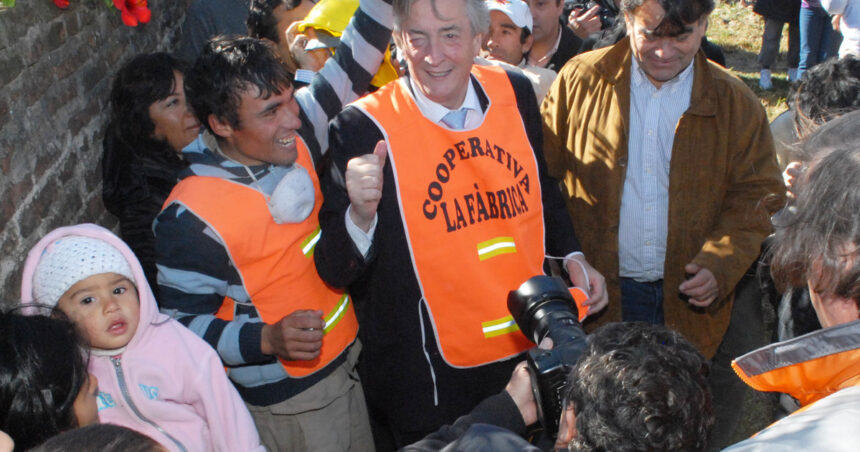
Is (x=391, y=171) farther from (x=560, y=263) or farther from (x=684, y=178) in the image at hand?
(x=684, y=178)

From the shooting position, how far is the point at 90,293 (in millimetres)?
1938

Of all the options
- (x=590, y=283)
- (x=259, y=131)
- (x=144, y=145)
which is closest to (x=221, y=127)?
(x=259, y=131)

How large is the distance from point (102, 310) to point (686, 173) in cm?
188

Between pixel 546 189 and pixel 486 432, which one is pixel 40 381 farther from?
pixel 546 189

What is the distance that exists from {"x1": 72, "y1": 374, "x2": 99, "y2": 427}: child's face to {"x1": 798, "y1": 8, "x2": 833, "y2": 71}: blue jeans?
656 cm

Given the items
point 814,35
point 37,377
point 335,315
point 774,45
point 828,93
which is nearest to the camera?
point 37,377

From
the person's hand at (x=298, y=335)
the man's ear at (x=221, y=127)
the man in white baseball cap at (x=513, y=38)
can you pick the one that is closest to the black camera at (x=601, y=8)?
the man in white baseball cap at (x=513, y=38)

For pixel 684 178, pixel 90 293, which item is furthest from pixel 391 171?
pixel 684 178

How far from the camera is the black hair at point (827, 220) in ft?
4.32

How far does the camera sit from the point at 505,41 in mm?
3477

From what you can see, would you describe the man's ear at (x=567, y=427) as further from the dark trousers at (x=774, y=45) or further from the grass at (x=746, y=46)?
the dark trousers at (x=774, y=45)

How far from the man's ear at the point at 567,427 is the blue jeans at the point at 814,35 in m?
6.19

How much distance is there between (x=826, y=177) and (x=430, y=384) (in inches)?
50.5

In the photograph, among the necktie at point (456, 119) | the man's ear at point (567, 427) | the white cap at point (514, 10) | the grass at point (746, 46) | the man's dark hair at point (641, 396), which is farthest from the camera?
the grass at point (746, 46)
